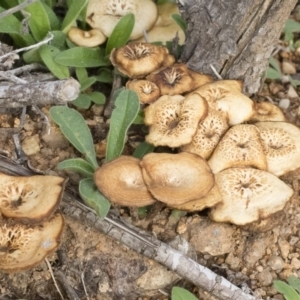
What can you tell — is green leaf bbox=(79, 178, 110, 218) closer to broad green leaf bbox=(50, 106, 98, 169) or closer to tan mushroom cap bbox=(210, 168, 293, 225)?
broad green leaf bbox=(50, 106, 98, 169)

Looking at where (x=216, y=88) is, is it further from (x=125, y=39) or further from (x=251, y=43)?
(x=125, y=39)

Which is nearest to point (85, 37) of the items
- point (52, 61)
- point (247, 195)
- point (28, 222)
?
point (52, 61)

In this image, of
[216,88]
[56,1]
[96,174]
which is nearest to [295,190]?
[216,88]

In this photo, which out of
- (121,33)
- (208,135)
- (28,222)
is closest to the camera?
(28,222)

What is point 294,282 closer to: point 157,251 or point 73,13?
point 157,251

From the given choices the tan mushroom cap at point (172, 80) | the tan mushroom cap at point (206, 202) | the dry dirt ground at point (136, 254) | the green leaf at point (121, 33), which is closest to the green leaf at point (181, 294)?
the dry dirt ground at point (136, 254)

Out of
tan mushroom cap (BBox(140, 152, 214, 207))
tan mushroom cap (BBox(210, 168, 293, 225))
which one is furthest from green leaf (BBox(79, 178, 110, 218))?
tan mushroom cap (BBox(210, 168, 293, 225))
